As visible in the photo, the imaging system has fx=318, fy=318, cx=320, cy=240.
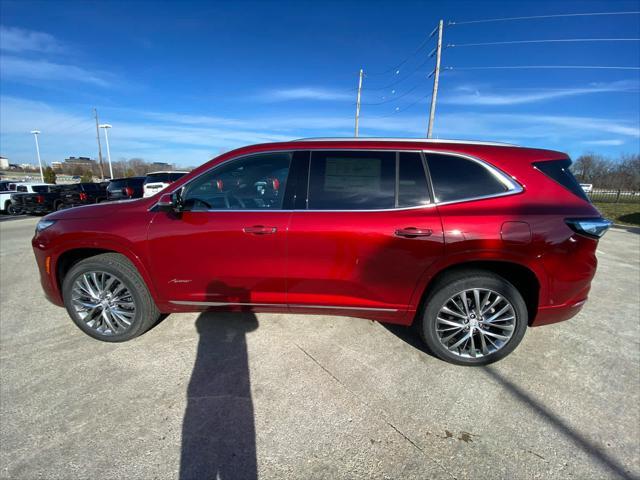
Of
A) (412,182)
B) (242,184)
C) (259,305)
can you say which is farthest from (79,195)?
(412,182)

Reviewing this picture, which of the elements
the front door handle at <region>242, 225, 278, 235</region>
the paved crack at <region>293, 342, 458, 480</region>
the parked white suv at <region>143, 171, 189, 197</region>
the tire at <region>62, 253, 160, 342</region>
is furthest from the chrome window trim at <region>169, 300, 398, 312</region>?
the parked white suv at <region>143, 171, 189, 197</region>

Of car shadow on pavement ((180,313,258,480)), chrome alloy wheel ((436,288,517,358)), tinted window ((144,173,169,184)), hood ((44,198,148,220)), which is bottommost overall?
car shadow on pavement ((180,313,258,480))

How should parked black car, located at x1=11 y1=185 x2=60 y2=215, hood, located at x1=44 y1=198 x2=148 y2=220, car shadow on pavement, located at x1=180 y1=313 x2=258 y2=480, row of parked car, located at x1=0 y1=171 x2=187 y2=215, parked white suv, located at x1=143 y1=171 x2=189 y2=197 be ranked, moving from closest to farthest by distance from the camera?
car shadow on pavement, located at x1=180 y1=313 x2=258 y2=480, hood, located at x1=44 y1=198 x2=148 y2=220, parked white suv, located at x1=143 y1=171 x2=189 y2=197, row of parked car, located at x1=0 y1=171 x2=187 y2=215, parked black car, located at x1=11 y1=185 x2=60 y2=215

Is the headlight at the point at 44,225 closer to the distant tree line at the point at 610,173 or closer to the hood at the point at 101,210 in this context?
the hood at the point at 101,210

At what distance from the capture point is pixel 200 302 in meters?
2.89

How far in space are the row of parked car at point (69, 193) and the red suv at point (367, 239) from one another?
1121cm

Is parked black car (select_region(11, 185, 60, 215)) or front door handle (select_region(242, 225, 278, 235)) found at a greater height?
front door handle (select_region(242, 225, 278, 235))

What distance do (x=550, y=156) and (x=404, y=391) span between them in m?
2.28

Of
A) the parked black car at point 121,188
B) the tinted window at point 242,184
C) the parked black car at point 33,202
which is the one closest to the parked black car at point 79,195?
the parked black car at point 33,202

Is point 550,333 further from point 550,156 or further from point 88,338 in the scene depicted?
point 88,338

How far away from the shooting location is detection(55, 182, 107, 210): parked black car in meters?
15.3

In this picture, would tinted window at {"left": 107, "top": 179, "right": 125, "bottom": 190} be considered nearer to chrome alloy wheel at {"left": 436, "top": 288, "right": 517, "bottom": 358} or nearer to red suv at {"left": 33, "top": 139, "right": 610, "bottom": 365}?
red suv at {"left": 33, "top": 139, "right": 610, "bottom": 365}

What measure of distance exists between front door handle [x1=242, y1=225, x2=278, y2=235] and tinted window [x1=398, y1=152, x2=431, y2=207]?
1078 mm

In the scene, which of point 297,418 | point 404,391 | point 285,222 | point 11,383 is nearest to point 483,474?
point 404,391
